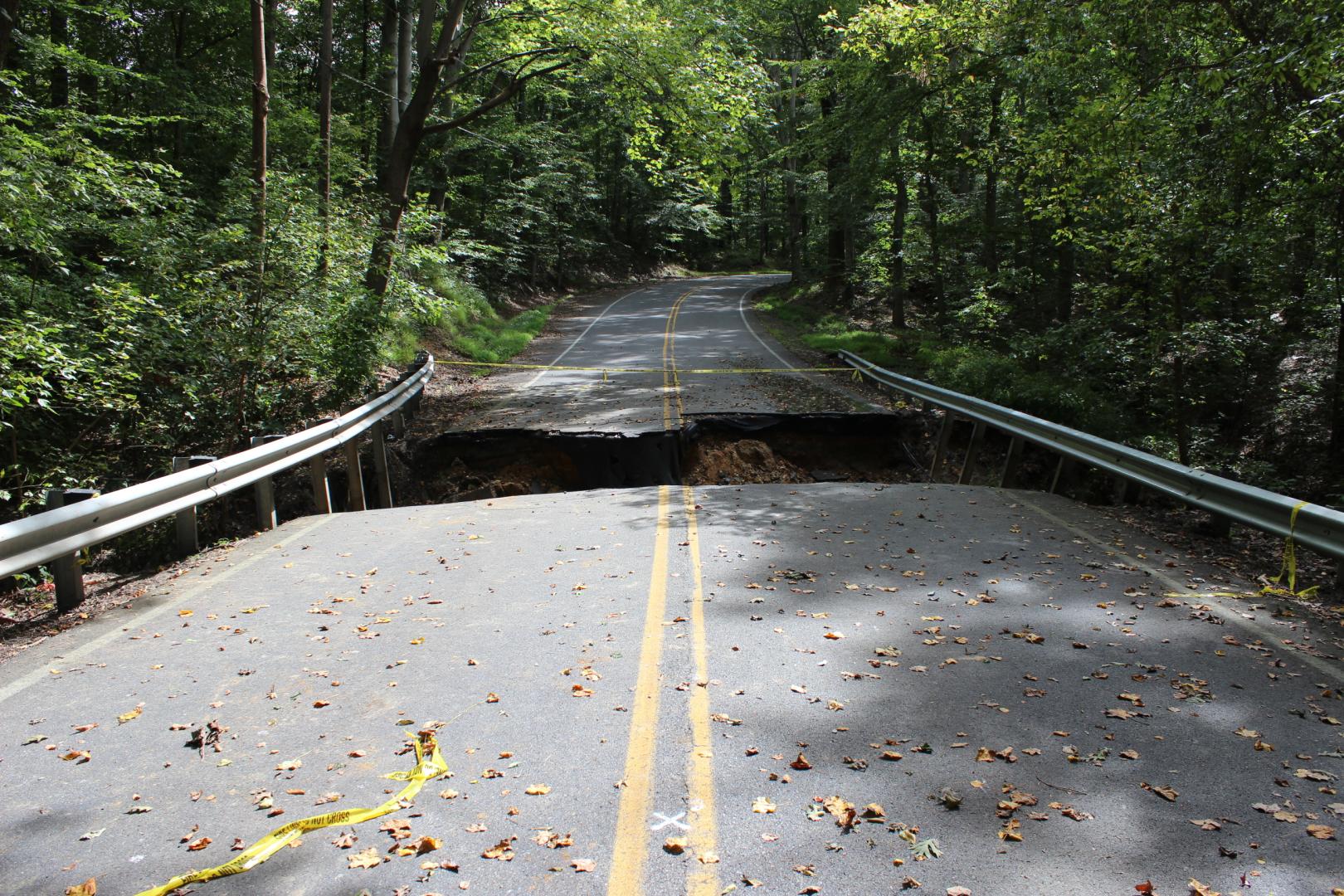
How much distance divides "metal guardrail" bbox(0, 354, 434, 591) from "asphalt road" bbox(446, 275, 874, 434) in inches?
163

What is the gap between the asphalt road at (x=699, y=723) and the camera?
3.19 metres

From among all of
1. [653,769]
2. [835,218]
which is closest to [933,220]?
[835,218]

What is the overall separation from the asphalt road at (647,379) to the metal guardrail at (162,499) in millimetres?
4134

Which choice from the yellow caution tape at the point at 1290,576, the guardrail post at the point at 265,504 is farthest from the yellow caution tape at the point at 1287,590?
the guardrail post at the point at 265,504

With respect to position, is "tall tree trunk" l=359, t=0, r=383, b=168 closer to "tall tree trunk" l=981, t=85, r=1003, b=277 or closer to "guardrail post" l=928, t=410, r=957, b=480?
"tall tree trunk" l=981, t=85, r=1003, b=277

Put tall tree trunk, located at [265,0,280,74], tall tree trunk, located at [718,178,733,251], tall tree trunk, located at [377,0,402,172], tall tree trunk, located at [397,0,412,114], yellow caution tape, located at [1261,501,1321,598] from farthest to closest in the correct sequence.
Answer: tall tree trunk, located at [718,178,733,251], tall tree trunk, located at [265,0,280,74], tall tree trunk, located at [377,0,402,172], tall tree trunk, located at [397,0,412,114], yellow caution tape, located at [1261,501,1321,598]

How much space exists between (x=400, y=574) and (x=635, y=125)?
15650 mm

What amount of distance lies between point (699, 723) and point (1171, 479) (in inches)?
216

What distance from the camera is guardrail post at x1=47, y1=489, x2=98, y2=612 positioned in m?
5.79

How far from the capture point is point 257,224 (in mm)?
11984

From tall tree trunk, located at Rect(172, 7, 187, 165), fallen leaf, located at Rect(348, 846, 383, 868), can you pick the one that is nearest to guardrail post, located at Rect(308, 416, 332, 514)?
fallen leaf, located at Rect(348, 846, 383, 868)

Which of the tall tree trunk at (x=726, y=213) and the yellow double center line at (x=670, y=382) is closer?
the yellow double center line at (x=670, y=382)

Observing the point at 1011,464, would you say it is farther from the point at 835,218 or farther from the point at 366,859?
the point at 835,218

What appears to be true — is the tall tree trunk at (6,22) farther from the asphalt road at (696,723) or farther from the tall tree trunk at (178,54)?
the asphalt road at (696,723)
